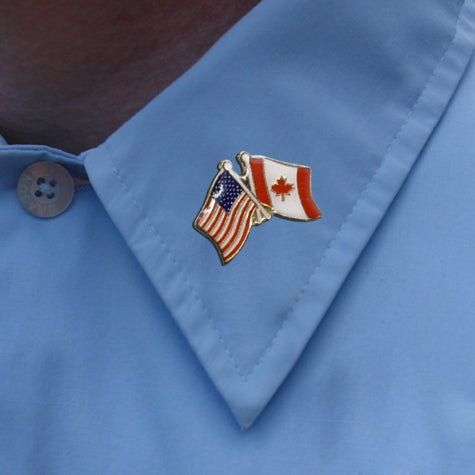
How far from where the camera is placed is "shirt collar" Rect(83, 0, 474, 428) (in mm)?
484

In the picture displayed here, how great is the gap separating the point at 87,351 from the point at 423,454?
323mm

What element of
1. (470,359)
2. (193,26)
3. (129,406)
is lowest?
(129,406)

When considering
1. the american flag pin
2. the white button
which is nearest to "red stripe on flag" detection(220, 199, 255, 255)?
the american flag pin

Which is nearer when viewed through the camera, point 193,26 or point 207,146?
point 207,146

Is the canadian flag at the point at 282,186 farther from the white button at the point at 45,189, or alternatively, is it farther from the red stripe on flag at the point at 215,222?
the white button at the point at 45,189

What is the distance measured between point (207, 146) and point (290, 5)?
17 cm

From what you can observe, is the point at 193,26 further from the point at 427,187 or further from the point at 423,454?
the point at 423,454

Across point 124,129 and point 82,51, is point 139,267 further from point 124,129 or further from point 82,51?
point 82,51

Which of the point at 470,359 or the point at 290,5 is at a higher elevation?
the point at 290,5

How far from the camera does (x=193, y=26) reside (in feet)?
2.06

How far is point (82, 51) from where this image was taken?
2.07ft

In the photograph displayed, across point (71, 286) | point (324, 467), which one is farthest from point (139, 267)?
point (324, 467)

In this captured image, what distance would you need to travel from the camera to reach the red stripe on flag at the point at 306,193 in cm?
Result: 51

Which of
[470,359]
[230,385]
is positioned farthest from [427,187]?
[230,385]
